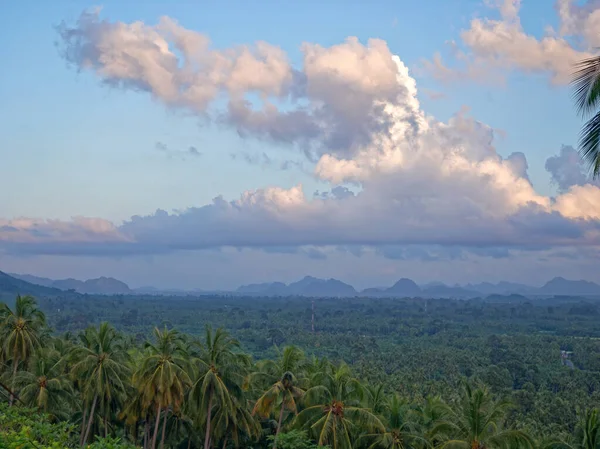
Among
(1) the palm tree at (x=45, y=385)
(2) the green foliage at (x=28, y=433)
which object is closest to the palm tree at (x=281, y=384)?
(1) the palm tree at (x=45, y=385)

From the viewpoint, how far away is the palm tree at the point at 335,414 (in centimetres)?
3734

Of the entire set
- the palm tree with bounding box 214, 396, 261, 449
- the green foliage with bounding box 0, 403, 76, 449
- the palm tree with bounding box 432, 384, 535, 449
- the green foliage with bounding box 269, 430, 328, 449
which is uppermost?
the green foliage with bounding box 0, 403, 76, 449

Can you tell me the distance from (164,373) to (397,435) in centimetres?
1470


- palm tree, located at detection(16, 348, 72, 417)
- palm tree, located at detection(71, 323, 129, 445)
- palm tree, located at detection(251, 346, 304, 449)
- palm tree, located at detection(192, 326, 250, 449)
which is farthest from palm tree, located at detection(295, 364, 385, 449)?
palm tree, located at detection(16, 348, 72, 417)

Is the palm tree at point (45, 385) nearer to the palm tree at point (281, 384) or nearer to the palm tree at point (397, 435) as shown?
the palm tree at point (281, 384)

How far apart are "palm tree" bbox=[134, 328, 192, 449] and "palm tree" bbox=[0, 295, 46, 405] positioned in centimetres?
1296

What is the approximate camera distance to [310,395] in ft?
128

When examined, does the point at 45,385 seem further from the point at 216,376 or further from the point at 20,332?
the point at 216,376

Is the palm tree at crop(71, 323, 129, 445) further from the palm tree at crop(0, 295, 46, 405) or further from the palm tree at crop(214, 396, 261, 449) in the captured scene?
the palm tree at crop(214, 396, 261, 449)

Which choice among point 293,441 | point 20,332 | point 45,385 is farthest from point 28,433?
point 20,332

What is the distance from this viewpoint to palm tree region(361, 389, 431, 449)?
124 feet

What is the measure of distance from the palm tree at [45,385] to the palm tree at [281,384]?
45.5 feet

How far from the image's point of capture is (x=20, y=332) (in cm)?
4778

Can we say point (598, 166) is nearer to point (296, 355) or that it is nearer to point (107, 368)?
point (296, 355)
